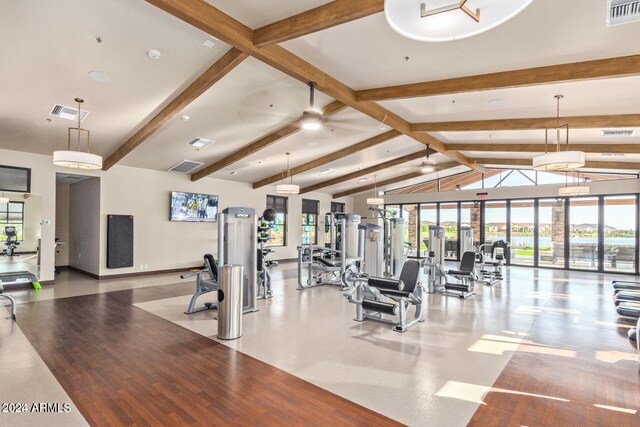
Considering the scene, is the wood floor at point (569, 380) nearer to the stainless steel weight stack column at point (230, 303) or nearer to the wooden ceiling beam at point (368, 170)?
the stainless steel weight stack column at point (230, 303)

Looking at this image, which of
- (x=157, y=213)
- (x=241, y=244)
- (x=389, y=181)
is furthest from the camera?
(x=389, y=181)

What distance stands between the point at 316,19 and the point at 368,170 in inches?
361

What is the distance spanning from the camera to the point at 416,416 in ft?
8.59

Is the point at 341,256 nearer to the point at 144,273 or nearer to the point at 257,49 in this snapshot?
the point at 257,49

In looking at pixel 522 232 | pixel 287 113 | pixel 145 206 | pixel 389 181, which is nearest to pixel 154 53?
pixel 287 113

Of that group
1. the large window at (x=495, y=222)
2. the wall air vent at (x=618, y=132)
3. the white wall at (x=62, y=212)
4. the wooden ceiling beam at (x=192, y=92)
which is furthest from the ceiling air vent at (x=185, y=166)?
the large window at (x=495, y=222)

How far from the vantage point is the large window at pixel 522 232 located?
39.4ft

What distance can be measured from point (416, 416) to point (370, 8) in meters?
3.46

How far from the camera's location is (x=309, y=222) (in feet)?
48.0

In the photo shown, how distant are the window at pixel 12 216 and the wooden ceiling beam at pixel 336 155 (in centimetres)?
646

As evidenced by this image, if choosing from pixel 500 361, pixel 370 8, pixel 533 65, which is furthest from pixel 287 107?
pixel 500 361

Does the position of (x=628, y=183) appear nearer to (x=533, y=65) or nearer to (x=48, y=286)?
(x=533, y=65)

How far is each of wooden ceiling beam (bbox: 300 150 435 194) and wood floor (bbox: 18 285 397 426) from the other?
8.62 m

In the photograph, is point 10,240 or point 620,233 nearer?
point 10,240
